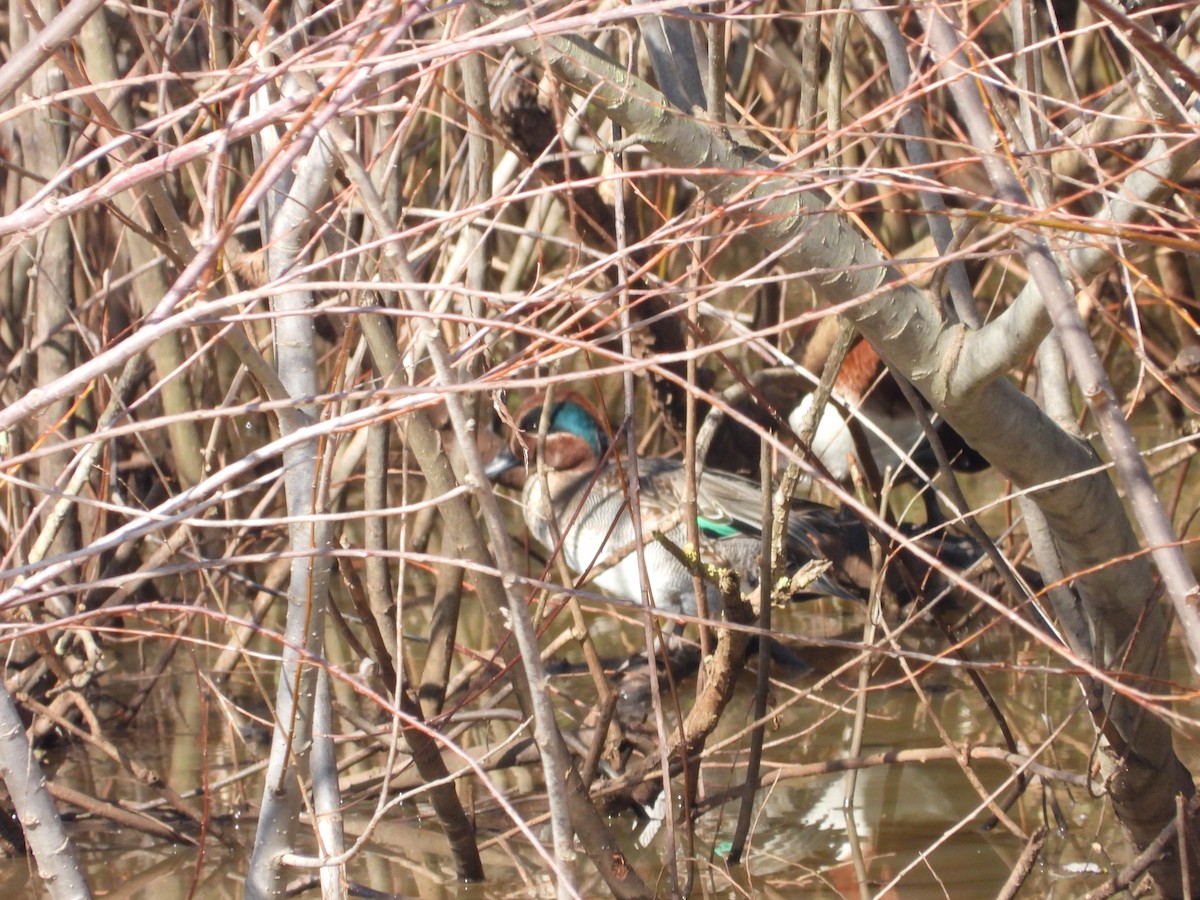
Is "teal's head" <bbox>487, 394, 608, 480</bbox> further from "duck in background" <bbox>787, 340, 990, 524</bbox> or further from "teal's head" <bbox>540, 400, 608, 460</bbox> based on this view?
"duck in background" <bbox>787, 340, 990, 524</bbox>

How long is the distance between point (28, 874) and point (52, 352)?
5.44 feet

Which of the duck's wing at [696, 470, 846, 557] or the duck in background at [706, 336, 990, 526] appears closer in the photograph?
the duck's wing at [696, 470, 846, 557]

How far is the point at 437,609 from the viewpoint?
294 cm

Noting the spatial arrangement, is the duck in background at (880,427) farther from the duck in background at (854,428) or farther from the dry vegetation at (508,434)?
the dry vegetation at (508,434)

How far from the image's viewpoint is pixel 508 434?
517 centimetres

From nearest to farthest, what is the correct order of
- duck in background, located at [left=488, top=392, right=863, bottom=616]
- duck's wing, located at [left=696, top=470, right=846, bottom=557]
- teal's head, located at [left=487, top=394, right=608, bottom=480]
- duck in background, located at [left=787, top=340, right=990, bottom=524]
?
duck in background, located at [left=488, top=392, right=863, bottom=616]
duck's wing, located at [left=696, top=470, right=846, bottom=557]
duck in background, located at [left=787, top=340, right=990, bottom=524]
teal's head, located at [left=487, top=394, right=608, bottom=480]

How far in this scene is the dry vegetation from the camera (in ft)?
4.25

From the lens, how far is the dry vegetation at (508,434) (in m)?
1.29

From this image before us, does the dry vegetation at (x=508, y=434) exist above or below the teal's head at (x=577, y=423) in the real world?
above

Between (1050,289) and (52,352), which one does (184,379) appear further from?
(1050,289)

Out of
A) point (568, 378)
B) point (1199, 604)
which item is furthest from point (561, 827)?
A: point (1199, 604)

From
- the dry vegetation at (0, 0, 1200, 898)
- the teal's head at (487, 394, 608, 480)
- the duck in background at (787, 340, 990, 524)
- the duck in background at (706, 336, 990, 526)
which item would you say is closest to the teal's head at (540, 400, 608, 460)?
the teal's head at (487, 394, 608, 480)

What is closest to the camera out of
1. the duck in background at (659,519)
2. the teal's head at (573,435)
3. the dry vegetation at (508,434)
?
the dry vegetation at (508,434)

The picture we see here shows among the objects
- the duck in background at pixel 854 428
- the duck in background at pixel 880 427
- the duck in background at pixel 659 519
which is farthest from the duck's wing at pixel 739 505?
the duck in background at pixel 880 427
